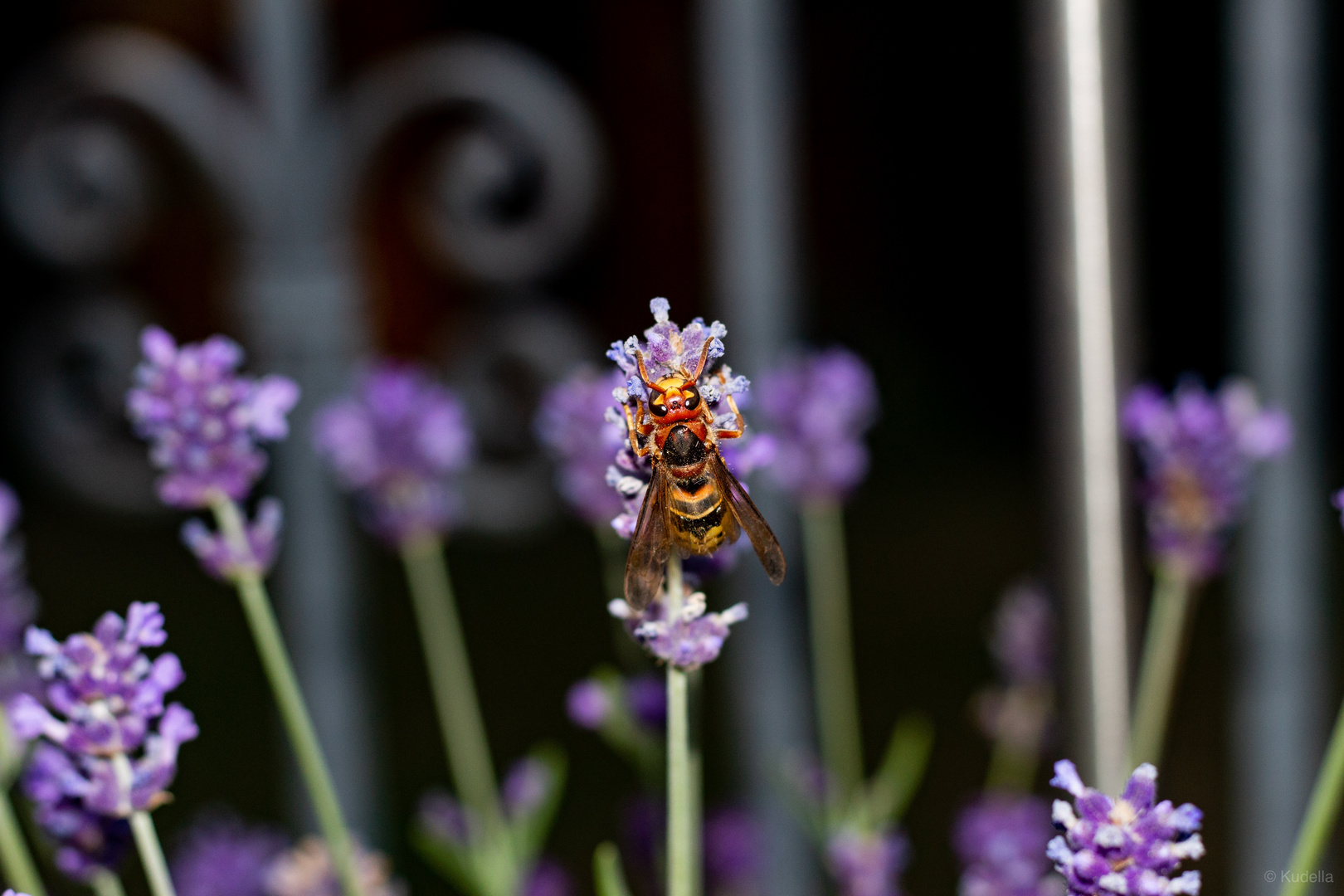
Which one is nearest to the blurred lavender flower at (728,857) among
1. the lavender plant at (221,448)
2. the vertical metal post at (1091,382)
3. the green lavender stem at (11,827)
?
the vertical metal post at (1091,382)

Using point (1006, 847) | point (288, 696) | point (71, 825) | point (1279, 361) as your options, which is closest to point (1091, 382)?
point (1006, 847)

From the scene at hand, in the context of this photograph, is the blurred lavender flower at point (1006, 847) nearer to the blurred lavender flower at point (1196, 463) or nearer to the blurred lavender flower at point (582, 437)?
the blurred lavender flower at point (1196, 463)

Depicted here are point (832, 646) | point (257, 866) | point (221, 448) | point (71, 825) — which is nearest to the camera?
point (71, 825)

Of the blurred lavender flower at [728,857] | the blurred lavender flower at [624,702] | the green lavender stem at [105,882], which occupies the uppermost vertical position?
the green lavender stem at [105,882]

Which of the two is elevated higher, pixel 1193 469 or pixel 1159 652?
pixel 1193 469

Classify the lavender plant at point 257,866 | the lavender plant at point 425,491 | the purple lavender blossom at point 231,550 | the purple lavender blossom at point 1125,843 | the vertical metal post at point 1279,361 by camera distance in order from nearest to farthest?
1. the purple lavender blossom at point 1125,843
2. the purple lavender blossom at point 231,550
3. the lavender plant at point 257,866
4. the lavender plant at point 425,491
5. the vertical metal post at point 1279,361

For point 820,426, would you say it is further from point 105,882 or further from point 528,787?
point 105,882

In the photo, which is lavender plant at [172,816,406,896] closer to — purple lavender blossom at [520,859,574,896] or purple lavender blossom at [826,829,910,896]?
purple lavender blossom at [520,859,574,896]
